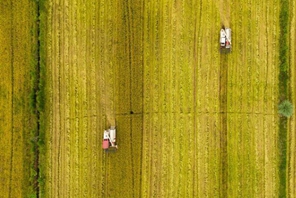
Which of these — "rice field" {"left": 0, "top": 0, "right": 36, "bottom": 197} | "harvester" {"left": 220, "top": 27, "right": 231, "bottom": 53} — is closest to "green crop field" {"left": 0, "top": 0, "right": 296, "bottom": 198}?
"rice field" {"left": 0, "top": 0, "right": 36, "bottom": 197}

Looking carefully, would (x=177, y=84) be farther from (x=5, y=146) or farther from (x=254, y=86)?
(x=5, y=146)

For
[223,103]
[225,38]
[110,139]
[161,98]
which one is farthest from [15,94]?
[225,38]

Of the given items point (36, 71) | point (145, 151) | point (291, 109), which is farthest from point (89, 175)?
point (291, 109)

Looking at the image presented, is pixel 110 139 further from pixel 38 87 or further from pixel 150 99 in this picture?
pixel 38 87

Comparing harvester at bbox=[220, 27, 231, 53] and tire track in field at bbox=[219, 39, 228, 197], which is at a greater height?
harvester at bbox=[220, 27, 231, 53]

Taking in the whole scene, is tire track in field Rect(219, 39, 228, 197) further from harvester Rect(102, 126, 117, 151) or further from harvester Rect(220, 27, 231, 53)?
harvester Rect(102, 126, 117, 151)

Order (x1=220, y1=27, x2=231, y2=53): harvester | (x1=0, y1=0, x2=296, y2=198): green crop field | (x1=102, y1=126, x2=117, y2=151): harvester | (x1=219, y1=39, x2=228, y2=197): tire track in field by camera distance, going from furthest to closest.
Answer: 1. (x1=219, y1=39, x2=228, y2=197): tire track in field
2. (x1=0, y1=0, x2=296, y2=198): green crop field
3. (x1=102, y1=126, x2=117, y2=151): harvester
4. (x1=220, y1=27, x2=231, y2=53): harvester
